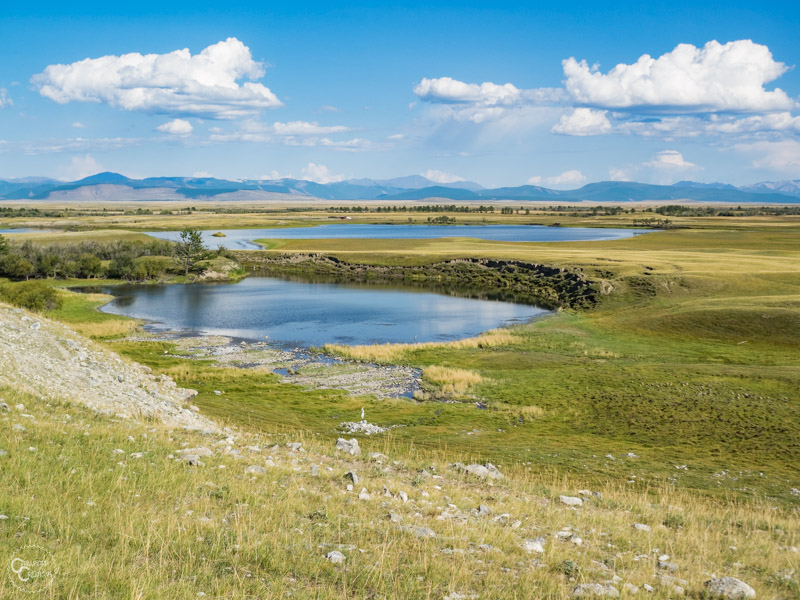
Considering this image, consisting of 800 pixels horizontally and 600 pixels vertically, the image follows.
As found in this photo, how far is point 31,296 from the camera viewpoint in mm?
64500

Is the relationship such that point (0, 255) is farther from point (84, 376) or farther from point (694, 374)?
point (694, 374)

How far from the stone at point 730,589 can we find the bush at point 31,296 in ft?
216

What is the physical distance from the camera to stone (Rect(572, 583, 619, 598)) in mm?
8914

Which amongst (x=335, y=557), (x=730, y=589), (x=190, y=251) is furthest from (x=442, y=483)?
(x=190, y=251)

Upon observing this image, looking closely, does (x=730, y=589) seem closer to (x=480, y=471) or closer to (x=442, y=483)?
(x=442, y=483)

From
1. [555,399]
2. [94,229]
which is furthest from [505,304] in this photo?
[94,229]

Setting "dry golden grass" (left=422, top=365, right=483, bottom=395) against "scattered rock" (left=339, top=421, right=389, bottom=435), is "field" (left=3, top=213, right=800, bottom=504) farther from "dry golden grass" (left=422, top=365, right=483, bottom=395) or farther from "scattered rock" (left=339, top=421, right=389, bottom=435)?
"scattered rock" (left=339, top=421, right=389, bottom=435)

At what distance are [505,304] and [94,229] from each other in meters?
159

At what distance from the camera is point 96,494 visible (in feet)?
35.1

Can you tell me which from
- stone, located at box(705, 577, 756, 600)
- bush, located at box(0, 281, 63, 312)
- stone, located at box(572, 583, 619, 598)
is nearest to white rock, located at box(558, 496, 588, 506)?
stone, located at box(705, 577, 756, 600)

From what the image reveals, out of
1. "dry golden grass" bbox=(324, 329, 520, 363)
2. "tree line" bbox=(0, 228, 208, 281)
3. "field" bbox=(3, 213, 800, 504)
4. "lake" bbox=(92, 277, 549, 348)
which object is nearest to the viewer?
"field" bbox=(3, 213, 800, 504)

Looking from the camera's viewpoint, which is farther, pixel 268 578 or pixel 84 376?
pixel 84 376

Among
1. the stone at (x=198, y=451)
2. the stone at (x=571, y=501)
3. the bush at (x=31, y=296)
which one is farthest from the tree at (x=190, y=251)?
the stone at (x=571, y=501)

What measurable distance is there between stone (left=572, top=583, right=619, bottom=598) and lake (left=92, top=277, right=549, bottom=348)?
1966 inches
